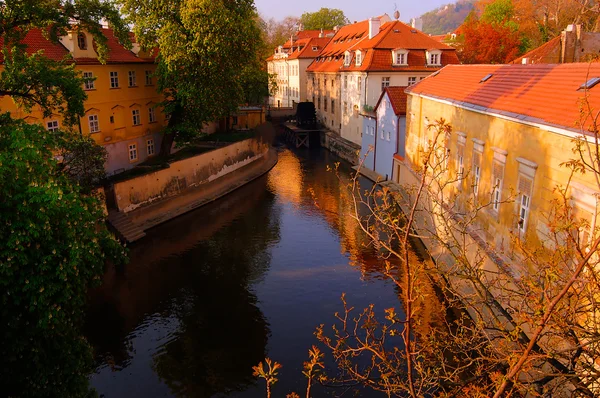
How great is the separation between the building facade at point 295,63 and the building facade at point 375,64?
11.4m

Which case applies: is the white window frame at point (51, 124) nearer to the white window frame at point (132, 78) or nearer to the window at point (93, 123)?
the window at point (93, 123)

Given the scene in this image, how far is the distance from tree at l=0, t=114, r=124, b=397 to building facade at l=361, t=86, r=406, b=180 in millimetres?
19022

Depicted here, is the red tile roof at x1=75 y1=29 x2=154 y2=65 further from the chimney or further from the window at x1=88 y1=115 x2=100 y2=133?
the chimney

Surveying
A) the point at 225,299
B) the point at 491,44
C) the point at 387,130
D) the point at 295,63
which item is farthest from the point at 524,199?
the point at 295,63

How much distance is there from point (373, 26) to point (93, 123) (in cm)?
2478

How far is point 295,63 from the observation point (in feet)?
191

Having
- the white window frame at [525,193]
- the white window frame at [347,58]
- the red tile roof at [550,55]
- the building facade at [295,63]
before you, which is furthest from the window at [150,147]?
the building facade at [295,63]

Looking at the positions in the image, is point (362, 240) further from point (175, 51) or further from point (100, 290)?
point (175, 51)

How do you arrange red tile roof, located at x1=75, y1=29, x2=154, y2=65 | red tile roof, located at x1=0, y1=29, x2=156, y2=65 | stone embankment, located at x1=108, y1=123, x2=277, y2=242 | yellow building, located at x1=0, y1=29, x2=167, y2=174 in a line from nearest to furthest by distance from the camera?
1. stone embankment, located at x1=108, y1=123, x2=277, y2=242
2. red tile roof, located at x1=0, y1=29, x2=156, y2=65
3. yellow building, located at x1=0, y1=29, x2=167, y2=174
4. red tile roof, located at x1=75, y1=29, x2=154, y2=65

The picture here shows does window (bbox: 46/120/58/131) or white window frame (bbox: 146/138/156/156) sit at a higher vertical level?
window (bbox: 46/120/58/131)

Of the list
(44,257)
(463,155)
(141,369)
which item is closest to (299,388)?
(141,369)

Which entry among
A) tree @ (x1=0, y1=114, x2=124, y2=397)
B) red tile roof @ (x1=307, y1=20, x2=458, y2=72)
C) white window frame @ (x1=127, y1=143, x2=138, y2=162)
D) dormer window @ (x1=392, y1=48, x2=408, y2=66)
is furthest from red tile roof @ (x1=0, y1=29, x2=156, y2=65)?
dormer window @ (x1=392, y1=48, x2=408, y2=66)

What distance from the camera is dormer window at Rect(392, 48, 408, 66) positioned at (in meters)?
35.9

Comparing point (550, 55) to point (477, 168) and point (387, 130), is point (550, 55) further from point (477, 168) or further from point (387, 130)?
point (477, 168)
